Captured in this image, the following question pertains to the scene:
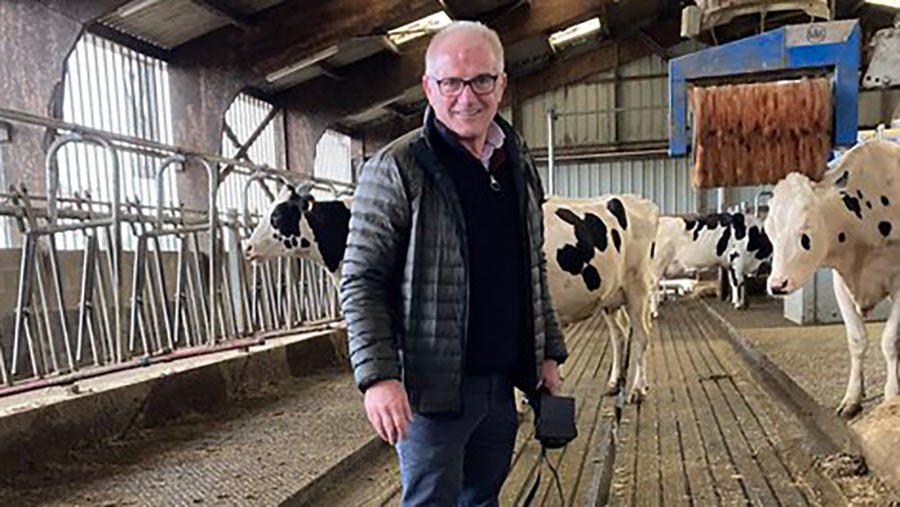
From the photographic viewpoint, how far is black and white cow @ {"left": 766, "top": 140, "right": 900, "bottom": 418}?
3.16 metres

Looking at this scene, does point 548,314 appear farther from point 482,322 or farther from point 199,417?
point 199,417

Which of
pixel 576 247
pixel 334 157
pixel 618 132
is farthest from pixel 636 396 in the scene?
pixel 618 132

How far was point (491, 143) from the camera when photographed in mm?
1554

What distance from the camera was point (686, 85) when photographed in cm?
310

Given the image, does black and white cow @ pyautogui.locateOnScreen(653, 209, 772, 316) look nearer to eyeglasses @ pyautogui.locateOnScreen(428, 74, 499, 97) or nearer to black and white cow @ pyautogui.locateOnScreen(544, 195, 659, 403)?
black and white cow @ pyautogui.locateOnScreen(544, 195, 659, 403)

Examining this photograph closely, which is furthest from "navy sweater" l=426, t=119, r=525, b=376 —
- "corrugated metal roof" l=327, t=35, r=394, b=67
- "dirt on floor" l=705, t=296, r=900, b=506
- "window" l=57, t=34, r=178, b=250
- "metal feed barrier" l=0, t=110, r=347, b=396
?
"corrugated metal roof" l=327, t=35, r=394, b=67

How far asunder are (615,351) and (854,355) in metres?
1.73

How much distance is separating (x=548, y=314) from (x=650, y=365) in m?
→ 3.92

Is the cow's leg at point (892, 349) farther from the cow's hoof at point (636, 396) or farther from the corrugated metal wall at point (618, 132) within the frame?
the corrugated metal wall at point (618, 132)

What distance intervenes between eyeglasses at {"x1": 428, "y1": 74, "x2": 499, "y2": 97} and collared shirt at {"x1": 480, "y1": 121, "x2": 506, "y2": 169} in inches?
5.6

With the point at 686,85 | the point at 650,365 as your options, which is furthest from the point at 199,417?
the point at 650,365

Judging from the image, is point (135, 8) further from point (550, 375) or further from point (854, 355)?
point (854, 355)

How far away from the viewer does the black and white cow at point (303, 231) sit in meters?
4.15

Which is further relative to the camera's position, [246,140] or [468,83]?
[246,140]
